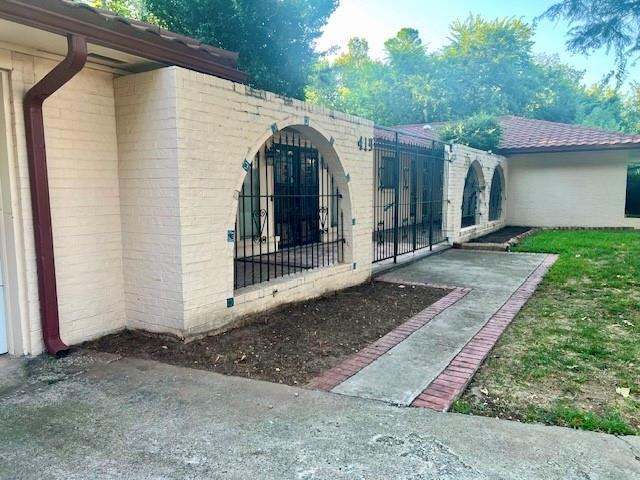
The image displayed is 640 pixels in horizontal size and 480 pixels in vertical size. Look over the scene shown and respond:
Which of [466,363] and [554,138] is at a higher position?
[554,138]

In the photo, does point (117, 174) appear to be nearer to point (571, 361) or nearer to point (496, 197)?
point (571, 361)

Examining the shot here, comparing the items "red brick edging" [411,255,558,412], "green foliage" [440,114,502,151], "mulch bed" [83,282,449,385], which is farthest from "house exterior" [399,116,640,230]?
"mulch bed" [83,282,449,385]

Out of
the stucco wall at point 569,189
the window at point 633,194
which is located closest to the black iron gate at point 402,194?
the stucco wall at point 569,189

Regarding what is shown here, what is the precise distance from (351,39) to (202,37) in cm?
2956

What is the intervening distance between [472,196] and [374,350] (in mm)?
11693

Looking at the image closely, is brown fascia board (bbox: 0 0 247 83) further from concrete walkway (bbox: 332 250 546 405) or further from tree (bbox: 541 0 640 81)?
tree (bbox: 541 0 640 81)

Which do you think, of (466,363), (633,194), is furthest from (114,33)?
(633,194)

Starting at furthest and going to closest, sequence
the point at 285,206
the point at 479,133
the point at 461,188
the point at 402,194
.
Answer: the point at 479,133, the point at 402,194, the point at 461,188, the point at 285,206

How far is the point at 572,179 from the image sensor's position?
15211mm

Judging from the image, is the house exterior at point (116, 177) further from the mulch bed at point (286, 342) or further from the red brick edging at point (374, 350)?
the red brick edging at point (374, 350)

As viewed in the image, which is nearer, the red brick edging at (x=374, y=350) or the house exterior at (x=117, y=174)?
the red brick edging at (x=374, y=350)

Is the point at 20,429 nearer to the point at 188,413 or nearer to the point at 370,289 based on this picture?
the point at 188,413

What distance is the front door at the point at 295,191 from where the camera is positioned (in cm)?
904

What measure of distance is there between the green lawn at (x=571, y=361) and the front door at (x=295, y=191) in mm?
4617
